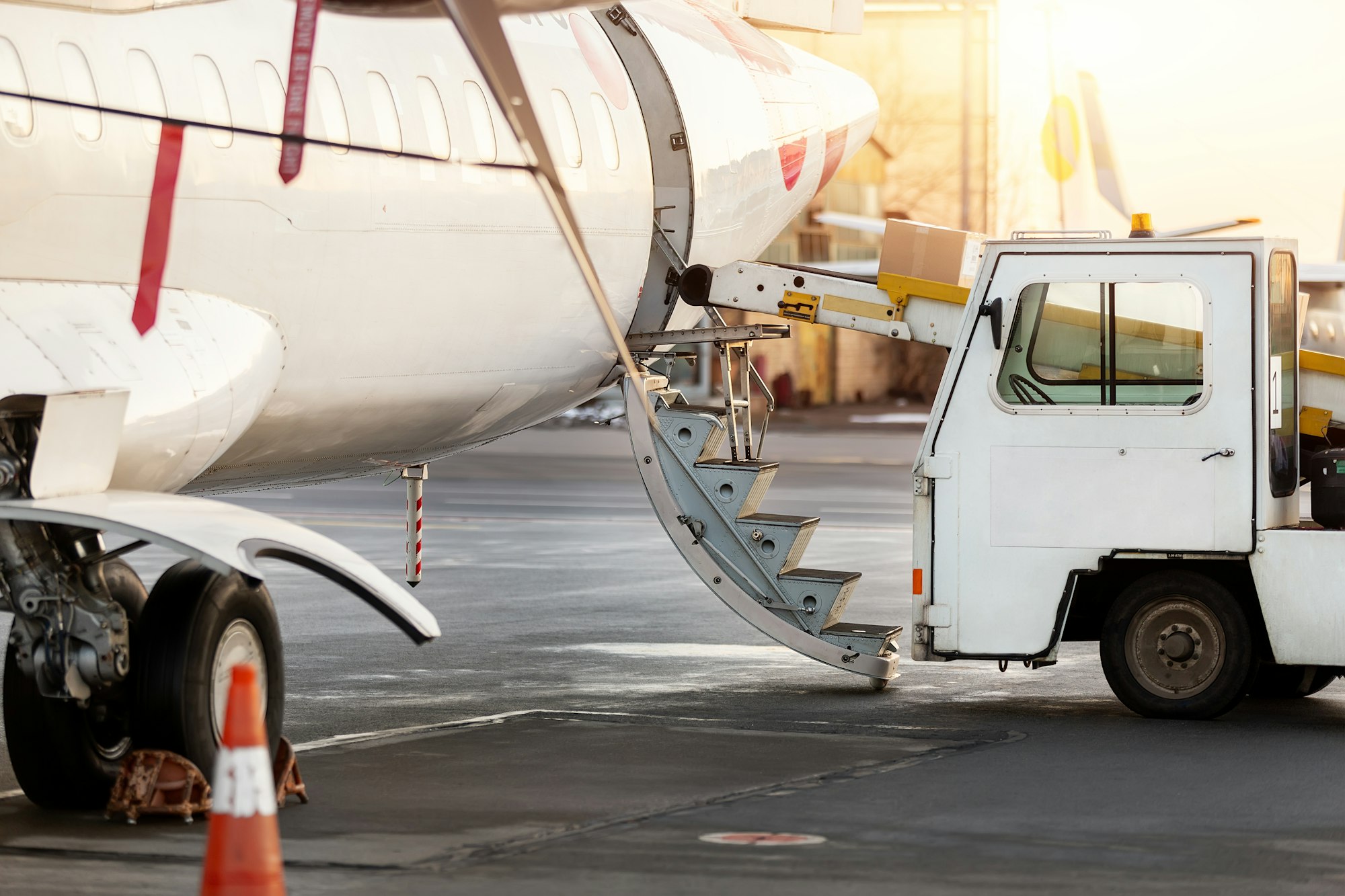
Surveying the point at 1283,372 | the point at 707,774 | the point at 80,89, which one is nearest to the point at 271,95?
the point at 80,89

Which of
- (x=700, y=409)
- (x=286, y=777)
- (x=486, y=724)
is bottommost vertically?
(x=486, y=724)

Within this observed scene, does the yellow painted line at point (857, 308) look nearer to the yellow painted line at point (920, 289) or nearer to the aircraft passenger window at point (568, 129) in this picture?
the yellow painted line at point (920, 289)

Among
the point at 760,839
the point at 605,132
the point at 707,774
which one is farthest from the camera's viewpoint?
the point at 605,132

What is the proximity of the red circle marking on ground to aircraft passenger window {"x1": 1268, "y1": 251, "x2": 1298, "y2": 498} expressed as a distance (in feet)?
13.7

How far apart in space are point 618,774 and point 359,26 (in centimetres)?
396

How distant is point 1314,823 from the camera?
811cm

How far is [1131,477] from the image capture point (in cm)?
1081

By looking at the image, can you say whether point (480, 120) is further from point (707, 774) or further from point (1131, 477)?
point (1131, 477)

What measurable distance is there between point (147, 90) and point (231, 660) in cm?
239

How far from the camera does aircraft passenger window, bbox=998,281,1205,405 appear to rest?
35.8 ft

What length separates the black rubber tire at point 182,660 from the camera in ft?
25.8

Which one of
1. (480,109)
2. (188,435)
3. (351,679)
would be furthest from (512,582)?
(188,435)

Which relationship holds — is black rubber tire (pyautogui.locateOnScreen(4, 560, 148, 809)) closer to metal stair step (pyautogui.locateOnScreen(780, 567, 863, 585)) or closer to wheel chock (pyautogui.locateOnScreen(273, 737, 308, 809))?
wheel chock (pyautogui.locateOnScreen(273, 737, 308, 809))

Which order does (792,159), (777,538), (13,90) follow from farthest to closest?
(792,159)
(777,538)
(13,90)
